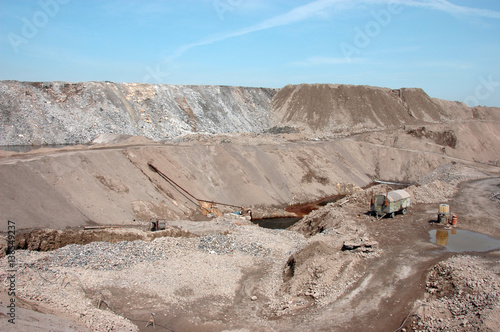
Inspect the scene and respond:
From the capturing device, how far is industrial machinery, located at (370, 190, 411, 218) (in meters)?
24.9

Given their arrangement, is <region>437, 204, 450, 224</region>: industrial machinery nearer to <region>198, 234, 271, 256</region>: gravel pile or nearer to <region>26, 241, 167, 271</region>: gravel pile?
<region>198, 234, 271, 256</region>: gravel pile

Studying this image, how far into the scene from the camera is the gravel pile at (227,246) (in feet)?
68.7

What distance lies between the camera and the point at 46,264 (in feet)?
55.6

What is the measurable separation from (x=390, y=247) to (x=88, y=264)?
1452cm

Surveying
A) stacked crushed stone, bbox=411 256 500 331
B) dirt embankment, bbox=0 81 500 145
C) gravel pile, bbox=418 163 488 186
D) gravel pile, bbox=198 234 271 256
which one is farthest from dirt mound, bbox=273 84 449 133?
stacked crushed stone, bbox=411 256 500 331

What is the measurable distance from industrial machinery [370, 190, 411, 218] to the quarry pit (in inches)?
28.4

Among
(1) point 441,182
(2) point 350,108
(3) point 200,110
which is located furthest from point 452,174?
(3) point 200,110

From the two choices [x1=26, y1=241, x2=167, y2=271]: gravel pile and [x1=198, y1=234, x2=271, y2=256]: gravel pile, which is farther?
[x1=198, y1=234, x2=271, y2=256]: gravel pile

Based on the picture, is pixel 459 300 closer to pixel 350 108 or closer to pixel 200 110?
pixel 200 110

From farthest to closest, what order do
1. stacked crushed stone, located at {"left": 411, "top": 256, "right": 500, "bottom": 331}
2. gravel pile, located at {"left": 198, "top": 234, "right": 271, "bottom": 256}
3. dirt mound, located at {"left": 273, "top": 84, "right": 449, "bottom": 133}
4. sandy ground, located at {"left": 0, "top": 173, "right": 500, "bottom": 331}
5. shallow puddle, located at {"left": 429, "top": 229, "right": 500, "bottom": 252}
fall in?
dirt mound, located at {"left": 273, "top": 84, "right": 449, "bottom": 133} < gravel pile, located at {"left": 198, "top": 234, "right": 271, "bottom": 256} < shallow puddle, located at {"left": 429, "top": 229, "right": 500, "bottom": 252} < sandy ground, located at {"left": 0, "top": 173, "right": 500, "bottom": 331} < stacked crushed stone, located at {"left": 411, "top": 256, "right": 500, "bottom": 331}

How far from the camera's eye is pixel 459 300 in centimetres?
1342

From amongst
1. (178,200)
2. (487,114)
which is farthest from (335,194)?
(487,114)

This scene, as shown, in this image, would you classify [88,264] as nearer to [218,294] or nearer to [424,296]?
[218,294]

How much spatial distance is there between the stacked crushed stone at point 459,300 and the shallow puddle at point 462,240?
444cm
